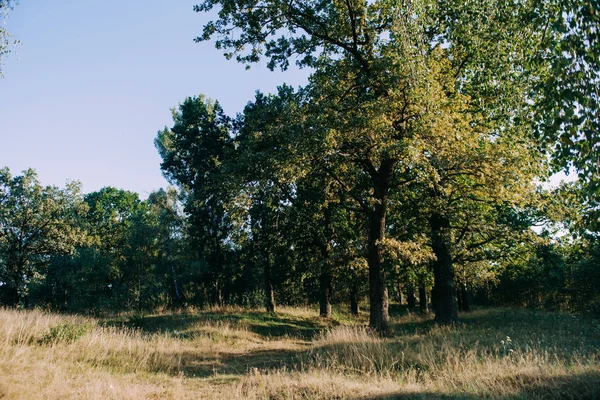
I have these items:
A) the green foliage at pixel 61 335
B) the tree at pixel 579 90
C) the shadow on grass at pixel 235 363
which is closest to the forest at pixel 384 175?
the tree at pixel 579 90

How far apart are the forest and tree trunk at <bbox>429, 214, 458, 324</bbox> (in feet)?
0.23

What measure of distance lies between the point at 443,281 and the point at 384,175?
590 cm

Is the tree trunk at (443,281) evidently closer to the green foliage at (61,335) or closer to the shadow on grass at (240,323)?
the shadow on grass at (240,323)

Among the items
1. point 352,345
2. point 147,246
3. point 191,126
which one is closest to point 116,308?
point 147,246

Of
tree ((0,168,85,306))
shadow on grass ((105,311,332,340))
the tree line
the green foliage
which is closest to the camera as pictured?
the tree line

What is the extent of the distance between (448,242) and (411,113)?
5449 mm

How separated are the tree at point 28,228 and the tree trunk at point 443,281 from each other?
958 inches

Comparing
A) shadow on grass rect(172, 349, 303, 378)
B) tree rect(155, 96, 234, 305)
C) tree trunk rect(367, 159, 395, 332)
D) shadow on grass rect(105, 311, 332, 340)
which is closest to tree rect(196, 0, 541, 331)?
tree trunk rect(367, 159, 395, 332)

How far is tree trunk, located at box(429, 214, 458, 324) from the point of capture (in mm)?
16141

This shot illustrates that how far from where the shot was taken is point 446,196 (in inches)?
605

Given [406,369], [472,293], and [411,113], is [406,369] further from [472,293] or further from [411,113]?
[472,293]

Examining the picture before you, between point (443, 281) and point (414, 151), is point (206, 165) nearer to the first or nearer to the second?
point (443, 281)

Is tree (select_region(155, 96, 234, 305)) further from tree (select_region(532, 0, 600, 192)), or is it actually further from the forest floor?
tree (select_region(532, 0, 600, 192))

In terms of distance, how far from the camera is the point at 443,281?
16344 millimetres
